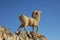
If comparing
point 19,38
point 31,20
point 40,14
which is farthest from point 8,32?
point 40,14

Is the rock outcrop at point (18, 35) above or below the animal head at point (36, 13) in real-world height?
below

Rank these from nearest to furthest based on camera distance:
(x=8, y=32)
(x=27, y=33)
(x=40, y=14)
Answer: (x=8, y=32) → (x=27, y=33) → (x=40, y=14)

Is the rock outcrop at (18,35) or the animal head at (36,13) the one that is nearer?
the rock outcrop at (18,35)

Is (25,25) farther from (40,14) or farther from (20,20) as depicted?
(40,14)

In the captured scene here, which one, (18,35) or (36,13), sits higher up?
(36,13)

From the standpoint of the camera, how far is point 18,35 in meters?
20.1

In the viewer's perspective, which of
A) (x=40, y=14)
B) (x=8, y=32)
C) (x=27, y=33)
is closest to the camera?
(x=8, y=32)

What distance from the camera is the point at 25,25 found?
68.9ft

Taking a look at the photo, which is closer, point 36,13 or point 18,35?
point 18,35

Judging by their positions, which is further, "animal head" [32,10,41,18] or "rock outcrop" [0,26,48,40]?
"animal head" [32,10,41,18]

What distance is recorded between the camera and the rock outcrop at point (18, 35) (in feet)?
61.0

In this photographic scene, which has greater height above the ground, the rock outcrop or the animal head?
the animal head

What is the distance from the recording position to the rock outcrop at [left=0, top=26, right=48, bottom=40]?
18.6 metres

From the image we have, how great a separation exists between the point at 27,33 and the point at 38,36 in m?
1.08
